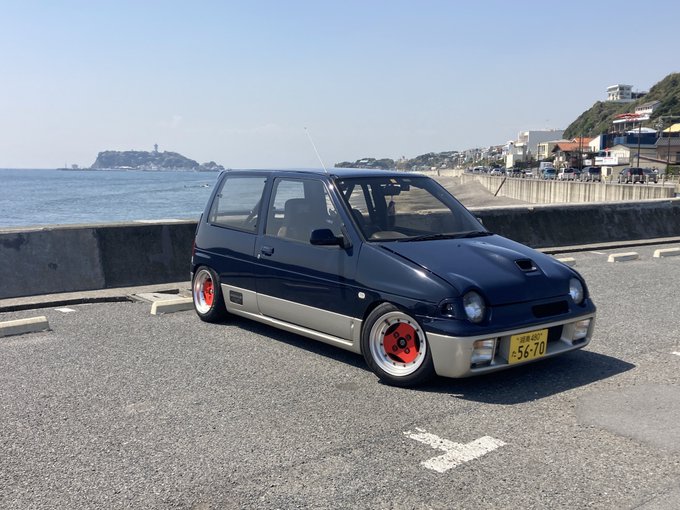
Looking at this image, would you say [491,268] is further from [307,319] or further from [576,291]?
[307,319]

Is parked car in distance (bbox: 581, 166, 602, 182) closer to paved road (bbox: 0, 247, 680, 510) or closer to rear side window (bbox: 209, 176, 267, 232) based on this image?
rear side window (bbox: 209, 176, 267, 232)

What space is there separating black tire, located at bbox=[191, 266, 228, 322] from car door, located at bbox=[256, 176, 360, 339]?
2.53ft

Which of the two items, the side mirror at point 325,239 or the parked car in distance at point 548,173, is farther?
the parked car in distance at point 548,173

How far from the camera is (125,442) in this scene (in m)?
4.13

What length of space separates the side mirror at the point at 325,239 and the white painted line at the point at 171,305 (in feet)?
9.19

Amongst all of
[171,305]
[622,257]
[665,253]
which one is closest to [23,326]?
[171,305]

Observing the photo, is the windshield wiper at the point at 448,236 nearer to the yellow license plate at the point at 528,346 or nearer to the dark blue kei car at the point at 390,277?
the dark blue kei car at the point at 390,277

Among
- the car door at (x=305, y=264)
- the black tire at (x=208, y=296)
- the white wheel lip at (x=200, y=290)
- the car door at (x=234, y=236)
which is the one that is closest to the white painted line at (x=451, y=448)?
the car door at (x=305, y=264)

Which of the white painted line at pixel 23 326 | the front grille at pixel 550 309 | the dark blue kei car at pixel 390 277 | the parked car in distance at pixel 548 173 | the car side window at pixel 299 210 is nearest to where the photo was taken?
the dark blue kei car at pixel 390 277

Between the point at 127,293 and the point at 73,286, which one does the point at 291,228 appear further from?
the point at 73,286

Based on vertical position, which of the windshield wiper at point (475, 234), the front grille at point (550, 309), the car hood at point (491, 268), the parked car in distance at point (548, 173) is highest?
the windshield wiper at point (475, 234)

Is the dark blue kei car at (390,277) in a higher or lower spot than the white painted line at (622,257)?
higher

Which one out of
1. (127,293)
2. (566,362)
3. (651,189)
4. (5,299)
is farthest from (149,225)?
(651,189)

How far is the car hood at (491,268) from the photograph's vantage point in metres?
5.03
